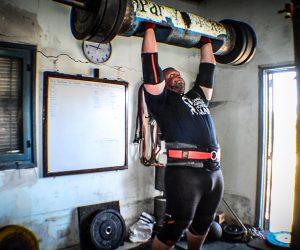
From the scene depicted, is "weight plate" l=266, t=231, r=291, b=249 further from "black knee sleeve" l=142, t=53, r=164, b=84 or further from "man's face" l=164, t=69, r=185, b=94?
"black knee sleeve" l=142, t=53, r=164, b=84

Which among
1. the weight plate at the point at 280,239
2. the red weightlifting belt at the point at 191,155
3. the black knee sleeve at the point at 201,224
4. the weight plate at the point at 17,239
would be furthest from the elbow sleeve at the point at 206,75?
the weight plate at the point at 17,239

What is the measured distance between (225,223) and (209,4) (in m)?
3.14

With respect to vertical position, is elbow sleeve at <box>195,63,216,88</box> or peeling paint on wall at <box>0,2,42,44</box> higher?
peeling paint on wall at <box>0,2,42,44</box>

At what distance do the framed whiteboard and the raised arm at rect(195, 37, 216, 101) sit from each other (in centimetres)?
126

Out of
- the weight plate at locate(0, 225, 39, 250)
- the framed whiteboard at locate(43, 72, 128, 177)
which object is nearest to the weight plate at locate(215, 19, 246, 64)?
the framed whiteboard at locate(43, 72, 128, 177)

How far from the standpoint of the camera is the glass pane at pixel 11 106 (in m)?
2.45

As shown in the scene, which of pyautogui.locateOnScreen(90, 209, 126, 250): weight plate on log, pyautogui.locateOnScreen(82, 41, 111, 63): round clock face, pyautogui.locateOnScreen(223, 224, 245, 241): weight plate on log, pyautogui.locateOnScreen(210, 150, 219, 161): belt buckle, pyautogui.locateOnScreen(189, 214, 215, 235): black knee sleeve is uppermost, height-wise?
pyautogui.locateOnScreen(82, 41, 111, 63): round clock face

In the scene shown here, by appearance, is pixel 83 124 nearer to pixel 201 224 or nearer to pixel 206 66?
pixel 206 66

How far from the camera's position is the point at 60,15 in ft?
9.14

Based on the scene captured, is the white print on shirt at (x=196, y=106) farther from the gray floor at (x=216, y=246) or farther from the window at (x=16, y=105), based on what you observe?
the gray floor at (x=216, y=246)

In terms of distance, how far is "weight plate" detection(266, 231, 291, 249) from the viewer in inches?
110

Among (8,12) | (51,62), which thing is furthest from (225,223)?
(8,12)

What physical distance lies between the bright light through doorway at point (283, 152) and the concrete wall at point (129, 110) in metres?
0.21

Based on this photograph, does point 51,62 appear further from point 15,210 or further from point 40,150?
point 15,210
